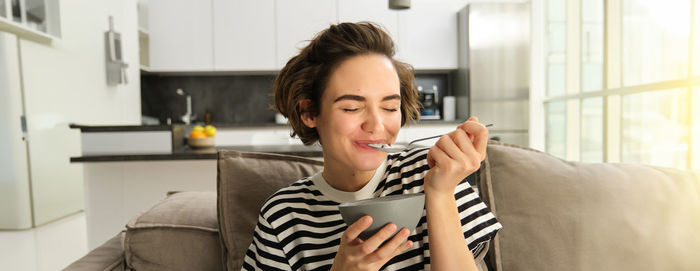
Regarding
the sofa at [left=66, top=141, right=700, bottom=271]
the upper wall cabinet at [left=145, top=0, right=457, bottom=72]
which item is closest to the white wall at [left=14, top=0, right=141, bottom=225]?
the upper wall cabinet at [left=145, top=0, right=457, bottom=72]

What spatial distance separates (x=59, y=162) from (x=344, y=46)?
3794mm

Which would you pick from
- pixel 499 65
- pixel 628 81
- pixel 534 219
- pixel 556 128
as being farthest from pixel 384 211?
pixel 499 65

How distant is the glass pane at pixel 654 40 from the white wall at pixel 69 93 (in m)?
4.05

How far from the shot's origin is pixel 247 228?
116 centimetres

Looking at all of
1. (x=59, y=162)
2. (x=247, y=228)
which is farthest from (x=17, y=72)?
(x=247, y=228)

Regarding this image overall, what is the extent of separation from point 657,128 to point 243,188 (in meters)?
2.29

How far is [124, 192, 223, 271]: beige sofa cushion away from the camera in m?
1.18

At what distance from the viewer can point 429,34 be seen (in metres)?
4.75

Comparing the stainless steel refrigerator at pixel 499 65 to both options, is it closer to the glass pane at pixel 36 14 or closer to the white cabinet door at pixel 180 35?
the white cabinet door at pixel 180 35

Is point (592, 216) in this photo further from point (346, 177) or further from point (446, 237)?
point (346, 177)

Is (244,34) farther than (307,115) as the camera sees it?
Yes

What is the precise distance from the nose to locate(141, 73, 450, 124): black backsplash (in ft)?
14.2

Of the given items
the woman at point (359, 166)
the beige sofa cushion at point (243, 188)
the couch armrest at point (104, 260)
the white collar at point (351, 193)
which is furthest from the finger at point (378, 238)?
the couch armrest at point (104, 260)

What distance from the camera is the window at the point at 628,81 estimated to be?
2229 mm
